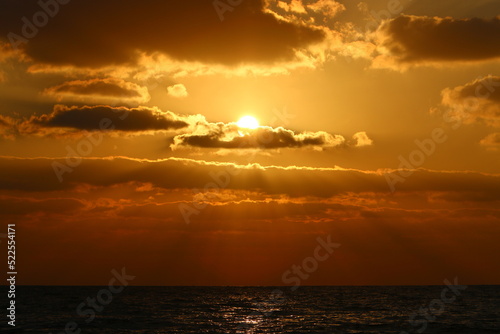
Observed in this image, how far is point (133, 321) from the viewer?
73.6 meters

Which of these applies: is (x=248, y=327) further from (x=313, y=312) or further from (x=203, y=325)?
(x=313, y=312)

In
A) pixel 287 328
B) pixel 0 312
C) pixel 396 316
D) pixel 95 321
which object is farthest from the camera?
pixel 0 312

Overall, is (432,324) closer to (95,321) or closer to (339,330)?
(339,330)

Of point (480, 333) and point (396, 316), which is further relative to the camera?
point (396, 316)

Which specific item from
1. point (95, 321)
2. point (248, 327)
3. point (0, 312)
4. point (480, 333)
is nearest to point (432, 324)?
point (480, 333)

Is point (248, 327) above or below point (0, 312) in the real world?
below

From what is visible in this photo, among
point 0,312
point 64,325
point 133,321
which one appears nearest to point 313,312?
point 133,321

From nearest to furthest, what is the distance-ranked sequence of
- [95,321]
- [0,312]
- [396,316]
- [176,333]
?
[176,333] < [95,321] < [396,316] < [0,312]

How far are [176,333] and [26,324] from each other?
2313 cm

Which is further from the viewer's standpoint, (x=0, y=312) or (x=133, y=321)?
(x=0, y=312)

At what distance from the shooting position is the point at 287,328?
65625 mm

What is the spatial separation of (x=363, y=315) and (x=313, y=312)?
10499 mm

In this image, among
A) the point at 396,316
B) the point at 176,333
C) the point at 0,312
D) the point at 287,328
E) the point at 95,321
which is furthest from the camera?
the point at 0,312

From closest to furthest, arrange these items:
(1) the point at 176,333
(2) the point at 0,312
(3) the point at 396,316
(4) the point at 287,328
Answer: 1. (1) the point at 176,333
2. (4) the point at 287,328
3. (3) the point at 396,316
4. (2) the point at 0,312
